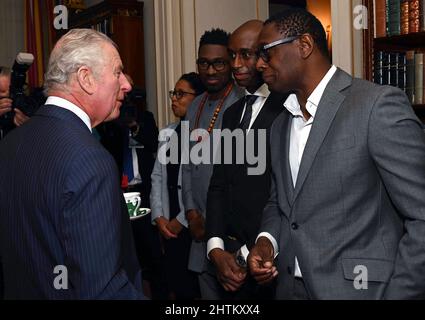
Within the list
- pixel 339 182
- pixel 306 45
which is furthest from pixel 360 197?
pixel 306 45

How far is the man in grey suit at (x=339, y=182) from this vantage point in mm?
1319

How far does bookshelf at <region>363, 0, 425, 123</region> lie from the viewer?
2.48 meters

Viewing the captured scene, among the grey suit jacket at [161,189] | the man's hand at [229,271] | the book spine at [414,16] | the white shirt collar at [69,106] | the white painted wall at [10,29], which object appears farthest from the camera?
the white painted wall at [10,29]

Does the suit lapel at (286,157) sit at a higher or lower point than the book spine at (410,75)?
lower

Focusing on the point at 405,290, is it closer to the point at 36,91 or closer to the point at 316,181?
the point at 316,181

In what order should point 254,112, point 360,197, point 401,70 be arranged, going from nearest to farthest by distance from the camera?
point 360,197
point 254,112
point 401,70

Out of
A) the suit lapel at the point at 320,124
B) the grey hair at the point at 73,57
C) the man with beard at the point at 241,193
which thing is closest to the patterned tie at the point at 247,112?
the man with beard at the point at 241,193

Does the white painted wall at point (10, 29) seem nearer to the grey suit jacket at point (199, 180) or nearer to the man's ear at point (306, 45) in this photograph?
the grey suit jacket at point (199, 180)

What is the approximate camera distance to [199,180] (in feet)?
7.68

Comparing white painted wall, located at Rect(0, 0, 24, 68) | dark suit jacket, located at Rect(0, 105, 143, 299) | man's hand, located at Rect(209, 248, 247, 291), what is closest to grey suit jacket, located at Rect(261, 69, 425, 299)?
man's hand, located at Rect(209, 248, 247, 291)

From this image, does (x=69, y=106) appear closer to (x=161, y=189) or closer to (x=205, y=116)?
(x=205, y=116)

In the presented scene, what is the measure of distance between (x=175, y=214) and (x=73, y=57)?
5.02ft

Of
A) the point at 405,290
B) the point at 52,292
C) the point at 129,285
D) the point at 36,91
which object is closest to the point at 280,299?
the point at 405,290

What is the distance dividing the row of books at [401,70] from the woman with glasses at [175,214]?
0.91 metres
